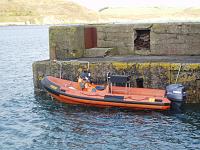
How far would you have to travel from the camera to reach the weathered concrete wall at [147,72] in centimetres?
1691

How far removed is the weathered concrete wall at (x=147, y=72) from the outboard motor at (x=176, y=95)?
0.67 metres

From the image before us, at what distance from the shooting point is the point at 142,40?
67.4ft

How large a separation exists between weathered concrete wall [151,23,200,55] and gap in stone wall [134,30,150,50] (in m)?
0.38

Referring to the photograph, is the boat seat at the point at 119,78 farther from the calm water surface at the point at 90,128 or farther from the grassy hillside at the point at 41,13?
the grassy hillside at the point at 41,13

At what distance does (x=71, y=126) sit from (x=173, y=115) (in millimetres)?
3533

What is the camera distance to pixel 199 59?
1819cm

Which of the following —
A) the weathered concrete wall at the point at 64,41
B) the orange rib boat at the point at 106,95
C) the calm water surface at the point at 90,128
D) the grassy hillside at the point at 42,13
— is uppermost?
the grassy hillside at the point at 42,13

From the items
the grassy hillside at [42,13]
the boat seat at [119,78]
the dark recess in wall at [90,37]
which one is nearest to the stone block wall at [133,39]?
the dark recess in wall at [90,37]

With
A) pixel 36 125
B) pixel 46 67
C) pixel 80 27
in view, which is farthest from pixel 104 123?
pixel 80 27

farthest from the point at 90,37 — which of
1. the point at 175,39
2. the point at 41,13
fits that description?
the point at 41,13

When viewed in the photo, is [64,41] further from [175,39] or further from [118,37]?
[175,39]

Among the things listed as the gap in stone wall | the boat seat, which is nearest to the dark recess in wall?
the gap in stone wall

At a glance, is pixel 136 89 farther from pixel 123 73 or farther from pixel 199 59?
pixel 199 59

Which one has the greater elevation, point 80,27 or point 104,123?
point 80,27
